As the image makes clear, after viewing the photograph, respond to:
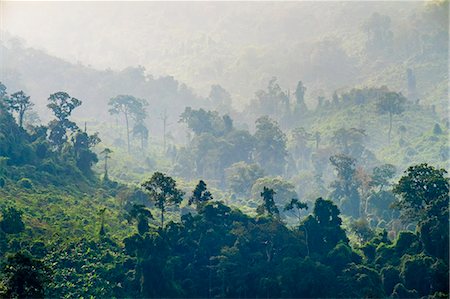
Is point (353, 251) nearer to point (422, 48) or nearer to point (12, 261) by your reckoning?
point (12, 261)

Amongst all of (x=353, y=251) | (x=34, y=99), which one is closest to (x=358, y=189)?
(x=353, y=251)

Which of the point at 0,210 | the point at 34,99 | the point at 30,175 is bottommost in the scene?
the point at 0,210

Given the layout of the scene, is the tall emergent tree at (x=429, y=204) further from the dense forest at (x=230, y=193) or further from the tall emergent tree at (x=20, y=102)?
the tall emergent tree at (x=20, y=102)

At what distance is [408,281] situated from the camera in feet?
164

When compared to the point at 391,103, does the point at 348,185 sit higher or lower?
lower

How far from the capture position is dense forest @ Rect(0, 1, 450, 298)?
49.2 meters

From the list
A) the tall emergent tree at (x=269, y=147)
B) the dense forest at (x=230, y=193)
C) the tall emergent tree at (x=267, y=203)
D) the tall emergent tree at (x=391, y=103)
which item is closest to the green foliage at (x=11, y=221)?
the dense forest at (x=230, y=193)

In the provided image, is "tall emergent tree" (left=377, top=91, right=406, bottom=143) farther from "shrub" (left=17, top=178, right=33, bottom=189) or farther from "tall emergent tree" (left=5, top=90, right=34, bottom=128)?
"shrub" (left=17, top=178, right=33, bottom=189)

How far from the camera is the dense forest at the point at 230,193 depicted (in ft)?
161

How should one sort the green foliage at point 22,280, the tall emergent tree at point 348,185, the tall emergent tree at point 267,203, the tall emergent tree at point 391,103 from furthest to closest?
the tall emergent tree at point 391,103 < the tall emergent tree at point 348,185 < the tall emergent tree at point 267,203 < the green foliage at point 22,280

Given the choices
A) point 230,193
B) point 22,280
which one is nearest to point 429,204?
point 22,280

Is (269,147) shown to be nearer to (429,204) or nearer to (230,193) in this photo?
(230,193)

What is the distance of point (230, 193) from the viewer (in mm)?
94125

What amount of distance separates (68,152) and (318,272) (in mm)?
34840
